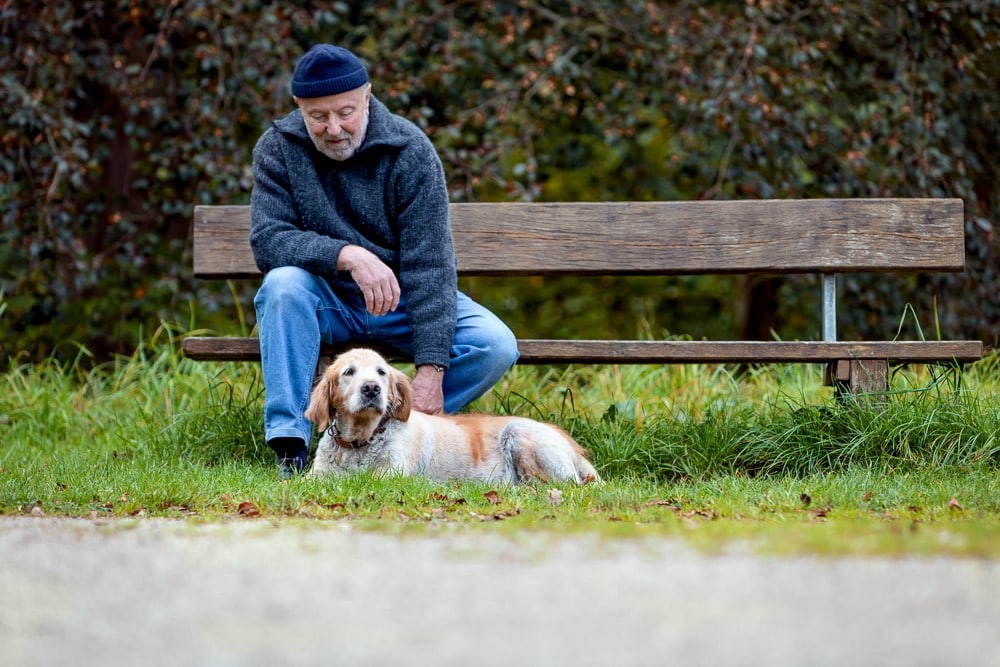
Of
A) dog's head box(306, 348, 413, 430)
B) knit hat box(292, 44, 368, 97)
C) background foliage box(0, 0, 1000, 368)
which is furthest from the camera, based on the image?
background foliage box(0, 0, 1000, 368)

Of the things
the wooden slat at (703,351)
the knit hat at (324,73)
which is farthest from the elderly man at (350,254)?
the wooden slat at (703,351)

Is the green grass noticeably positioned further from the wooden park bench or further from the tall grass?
the wooden park bench

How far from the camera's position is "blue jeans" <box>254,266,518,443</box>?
498 cm

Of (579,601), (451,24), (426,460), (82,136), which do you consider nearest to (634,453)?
(426,460)

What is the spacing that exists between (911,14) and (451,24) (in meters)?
2.88

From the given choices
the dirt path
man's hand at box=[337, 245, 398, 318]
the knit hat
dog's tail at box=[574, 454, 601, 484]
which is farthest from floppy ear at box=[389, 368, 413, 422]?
the dirt path

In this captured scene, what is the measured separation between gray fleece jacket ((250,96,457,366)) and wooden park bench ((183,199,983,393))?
1.86ft

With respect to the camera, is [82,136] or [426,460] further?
[82,136]

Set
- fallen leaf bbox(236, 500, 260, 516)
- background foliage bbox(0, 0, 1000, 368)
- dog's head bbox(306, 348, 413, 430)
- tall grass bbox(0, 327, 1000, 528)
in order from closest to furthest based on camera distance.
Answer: fallen leaf bbox(236, 500, 260, 516), tall grass bbox(0, 327, 1000, 528), dog's head bbox(306, 348, 413, 430), background foliage bbox(0, 0, 1000, 368)

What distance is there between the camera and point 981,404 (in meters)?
5.44

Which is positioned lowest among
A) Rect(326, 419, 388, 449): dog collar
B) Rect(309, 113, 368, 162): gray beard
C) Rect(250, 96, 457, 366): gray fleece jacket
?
Rect(326, 419, 388, 449): dog collar

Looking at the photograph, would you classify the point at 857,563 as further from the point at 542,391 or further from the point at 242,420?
the point at 542,391

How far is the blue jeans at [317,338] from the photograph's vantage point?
4.98 m

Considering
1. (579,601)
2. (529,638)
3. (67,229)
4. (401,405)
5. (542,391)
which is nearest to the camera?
(529,638)
